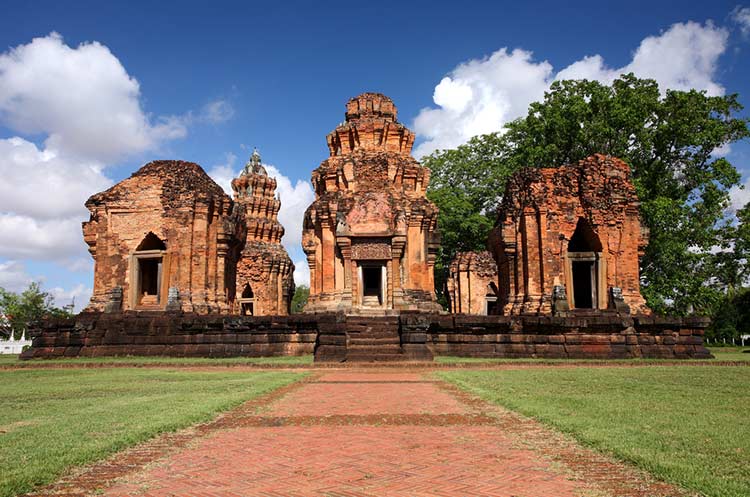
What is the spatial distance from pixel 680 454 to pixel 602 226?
52.6 ft

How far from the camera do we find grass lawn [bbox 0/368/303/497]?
14.1ft

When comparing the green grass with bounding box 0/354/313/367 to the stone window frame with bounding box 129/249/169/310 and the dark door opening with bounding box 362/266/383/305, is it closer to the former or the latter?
the stone window frame with bounding box 129/249/169/310

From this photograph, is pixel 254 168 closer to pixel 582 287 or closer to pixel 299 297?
pixel 582 287

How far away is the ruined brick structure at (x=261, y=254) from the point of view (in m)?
34.4

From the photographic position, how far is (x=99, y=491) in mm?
3627

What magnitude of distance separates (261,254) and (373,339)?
19716 millimetres

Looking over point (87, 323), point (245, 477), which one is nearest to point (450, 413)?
point (245, 477)

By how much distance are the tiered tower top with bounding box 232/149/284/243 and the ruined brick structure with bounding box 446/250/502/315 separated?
13.4m

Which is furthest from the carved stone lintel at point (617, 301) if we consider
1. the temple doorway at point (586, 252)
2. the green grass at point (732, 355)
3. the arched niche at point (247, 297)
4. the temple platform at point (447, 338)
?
the arched niche at point (247, 297)

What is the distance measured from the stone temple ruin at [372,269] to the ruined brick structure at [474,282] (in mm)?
7396

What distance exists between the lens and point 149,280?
2120 cm

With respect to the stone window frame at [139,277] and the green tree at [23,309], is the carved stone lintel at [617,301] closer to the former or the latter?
the stone window frame at [139,277]

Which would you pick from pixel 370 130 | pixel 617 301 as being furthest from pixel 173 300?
pixel 617 301

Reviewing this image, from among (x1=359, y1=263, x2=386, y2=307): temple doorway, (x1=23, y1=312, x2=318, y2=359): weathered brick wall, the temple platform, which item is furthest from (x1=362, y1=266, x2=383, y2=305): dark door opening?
(x1=23, y1=312, x2=318, y2=359): weathered brick wall
